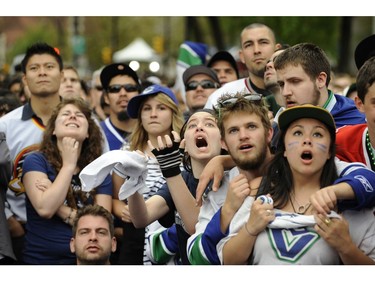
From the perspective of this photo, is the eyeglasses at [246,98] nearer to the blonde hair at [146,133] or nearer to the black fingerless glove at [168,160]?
the black fingerless glove at [168,160]

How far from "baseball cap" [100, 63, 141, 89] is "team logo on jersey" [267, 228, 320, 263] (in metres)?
5.36

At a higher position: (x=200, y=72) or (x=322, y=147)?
(x=200, y=72)

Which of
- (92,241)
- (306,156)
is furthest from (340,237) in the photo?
(92,241)

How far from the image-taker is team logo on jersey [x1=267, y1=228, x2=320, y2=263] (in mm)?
5344

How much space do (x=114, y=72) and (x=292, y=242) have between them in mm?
5533

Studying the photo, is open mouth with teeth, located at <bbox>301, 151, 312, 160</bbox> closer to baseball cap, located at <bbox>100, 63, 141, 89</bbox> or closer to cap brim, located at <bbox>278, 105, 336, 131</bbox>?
cap brim, located at <bbox>278, 105, 336, 131</bbox>

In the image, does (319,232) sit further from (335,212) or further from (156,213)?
(156,213)

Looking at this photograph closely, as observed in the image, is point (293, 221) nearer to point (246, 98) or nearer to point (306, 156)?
point (306, 156)

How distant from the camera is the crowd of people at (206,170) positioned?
215 inches

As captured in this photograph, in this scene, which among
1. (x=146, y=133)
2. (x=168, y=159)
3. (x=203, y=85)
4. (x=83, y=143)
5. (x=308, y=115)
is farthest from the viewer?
(x=203, y=85)

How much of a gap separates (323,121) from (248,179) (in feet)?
2.16

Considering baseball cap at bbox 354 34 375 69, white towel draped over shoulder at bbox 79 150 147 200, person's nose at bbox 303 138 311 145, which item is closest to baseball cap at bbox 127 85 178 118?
baseball cap at bbox 354 34 375 69

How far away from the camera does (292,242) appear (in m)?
5.36
